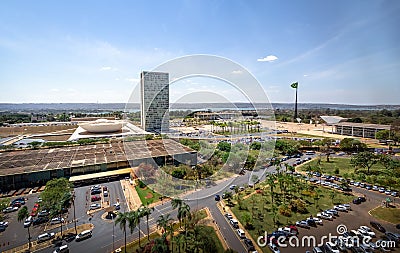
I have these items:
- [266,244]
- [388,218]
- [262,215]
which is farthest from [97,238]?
[388,218]

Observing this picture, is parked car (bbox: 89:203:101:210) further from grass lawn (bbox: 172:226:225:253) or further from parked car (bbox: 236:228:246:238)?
parked car (bbox: 236:228:246:238)

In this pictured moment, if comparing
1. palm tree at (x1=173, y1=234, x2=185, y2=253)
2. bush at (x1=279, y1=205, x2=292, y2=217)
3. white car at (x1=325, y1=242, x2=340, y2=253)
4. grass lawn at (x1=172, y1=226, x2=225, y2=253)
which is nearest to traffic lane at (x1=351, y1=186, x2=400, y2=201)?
bush at (x1=279, y1=205, x2=292, y2=217)

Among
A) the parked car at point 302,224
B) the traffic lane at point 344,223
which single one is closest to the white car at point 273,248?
the traffic lane at point 344,223

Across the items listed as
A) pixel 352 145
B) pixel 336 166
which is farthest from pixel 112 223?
pixel 352 145

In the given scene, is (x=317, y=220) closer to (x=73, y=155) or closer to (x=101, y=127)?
(x=73, y=155)

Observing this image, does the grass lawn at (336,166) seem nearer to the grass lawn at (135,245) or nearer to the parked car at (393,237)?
the parked car at (393,237)

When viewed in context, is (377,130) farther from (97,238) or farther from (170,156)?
(97,238)
